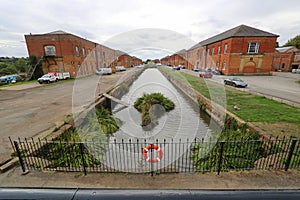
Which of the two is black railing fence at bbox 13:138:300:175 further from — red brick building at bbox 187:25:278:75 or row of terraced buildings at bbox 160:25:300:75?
red brick building at bbox 187:25:278:75

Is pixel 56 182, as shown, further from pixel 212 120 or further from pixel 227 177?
pixel 212 120

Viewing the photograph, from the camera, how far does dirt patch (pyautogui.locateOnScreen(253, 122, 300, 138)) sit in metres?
5.59

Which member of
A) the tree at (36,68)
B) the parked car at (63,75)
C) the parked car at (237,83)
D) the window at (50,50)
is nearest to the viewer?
the parked car at (237,83)

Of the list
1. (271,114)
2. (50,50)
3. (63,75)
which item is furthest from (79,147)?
(50,50)

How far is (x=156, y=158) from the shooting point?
4.64 m

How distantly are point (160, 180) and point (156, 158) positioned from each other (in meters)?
1.22

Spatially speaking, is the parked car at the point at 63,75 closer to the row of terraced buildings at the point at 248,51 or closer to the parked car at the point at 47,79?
the parked car at the point at 47,79

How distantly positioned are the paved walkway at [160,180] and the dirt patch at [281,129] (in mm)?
2532

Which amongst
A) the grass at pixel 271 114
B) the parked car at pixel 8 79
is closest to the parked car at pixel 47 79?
the parked car at pixel 8 79

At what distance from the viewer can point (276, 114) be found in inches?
297

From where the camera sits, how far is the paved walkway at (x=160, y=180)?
3.23 m

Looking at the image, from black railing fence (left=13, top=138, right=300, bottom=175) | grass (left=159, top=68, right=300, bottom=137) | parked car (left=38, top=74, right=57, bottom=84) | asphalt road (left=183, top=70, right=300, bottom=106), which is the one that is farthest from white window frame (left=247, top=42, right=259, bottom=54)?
parked car (left=38, top=74, right=57, bottom=84)

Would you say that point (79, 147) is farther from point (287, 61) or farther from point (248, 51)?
point (287, 61)

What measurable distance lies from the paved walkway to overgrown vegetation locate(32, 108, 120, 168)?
53 cm
